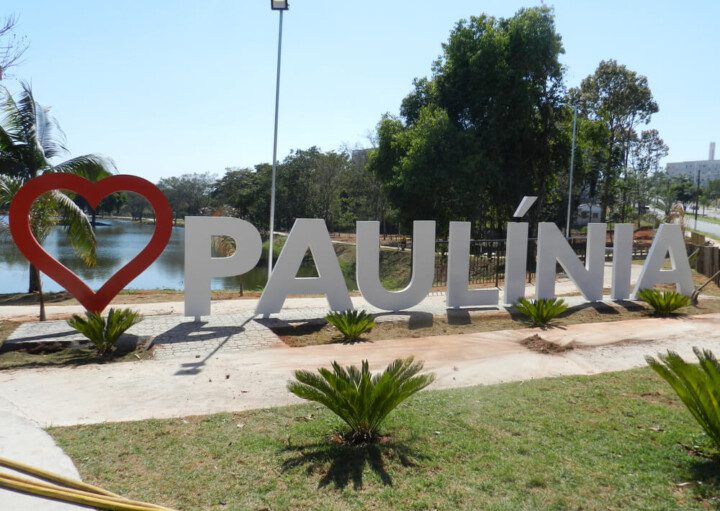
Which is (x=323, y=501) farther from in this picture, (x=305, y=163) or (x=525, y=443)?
(x=305, y=163)

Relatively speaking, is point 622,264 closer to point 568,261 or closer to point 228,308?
point 568,261

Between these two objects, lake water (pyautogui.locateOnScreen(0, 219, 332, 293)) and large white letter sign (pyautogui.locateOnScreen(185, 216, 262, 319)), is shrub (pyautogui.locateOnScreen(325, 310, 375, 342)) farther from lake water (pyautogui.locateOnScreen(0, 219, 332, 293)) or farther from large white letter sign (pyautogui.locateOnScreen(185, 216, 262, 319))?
lake water (pyautogui.locateOnScreen(0, 219, 332, 293))

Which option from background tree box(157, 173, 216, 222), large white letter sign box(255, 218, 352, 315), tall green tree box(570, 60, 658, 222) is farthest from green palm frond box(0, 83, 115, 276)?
background tree box(157, 173, 216, 222)

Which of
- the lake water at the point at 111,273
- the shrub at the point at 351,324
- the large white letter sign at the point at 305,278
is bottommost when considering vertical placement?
the lake water at the point at 111,273

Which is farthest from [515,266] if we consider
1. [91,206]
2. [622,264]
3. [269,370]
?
[91,206]

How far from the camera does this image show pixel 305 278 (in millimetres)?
11531

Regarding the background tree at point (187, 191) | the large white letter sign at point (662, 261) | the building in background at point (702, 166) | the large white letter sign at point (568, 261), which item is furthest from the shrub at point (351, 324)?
the building in background at point (702, 166)

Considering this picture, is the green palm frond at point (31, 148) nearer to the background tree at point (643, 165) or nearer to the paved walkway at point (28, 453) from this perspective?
the paved walkway at point (28, 453)

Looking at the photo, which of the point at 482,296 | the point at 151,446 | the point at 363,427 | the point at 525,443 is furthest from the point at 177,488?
the point at 482,296

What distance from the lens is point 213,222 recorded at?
36.0ft

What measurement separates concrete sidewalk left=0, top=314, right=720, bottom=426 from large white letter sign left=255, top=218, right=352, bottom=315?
2.08m

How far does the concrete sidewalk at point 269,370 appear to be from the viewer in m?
6.48

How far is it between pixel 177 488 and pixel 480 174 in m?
22.6

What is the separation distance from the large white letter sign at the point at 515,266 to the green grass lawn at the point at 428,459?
22.7ft
